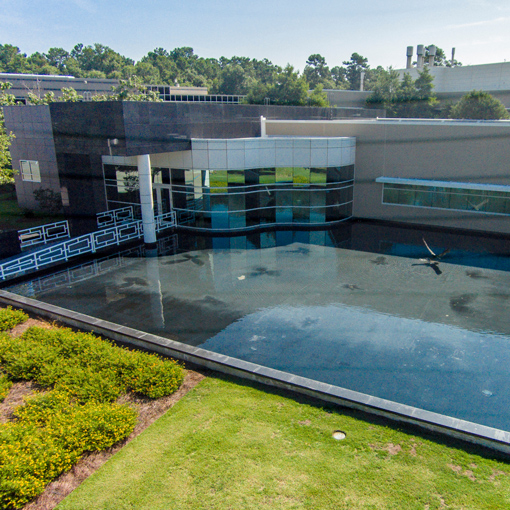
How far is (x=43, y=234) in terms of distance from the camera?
2081 centimetres

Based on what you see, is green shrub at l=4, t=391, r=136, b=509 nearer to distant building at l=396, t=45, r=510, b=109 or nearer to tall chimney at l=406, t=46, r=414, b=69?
distant building at l=396, t=45, r=510, b=109

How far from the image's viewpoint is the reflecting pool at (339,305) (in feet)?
33.5

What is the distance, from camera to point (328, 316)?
13289mm

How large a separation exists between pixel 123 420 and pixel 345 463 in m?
4.02

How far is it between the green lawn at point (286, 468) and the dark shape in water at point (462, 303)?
6.82 meters

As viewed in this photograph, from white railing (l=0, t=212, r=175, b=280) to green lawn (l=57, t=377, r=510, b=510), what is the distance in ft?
37.0

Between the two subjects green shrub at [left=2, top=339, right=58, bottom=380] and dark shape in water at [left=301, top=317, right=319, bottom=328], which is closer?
green shrub at [left=2, top=339, right=58, bottom=380]

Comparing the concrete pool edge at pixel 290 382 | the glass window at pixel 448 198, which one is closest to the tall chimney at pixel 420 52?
the glass window at pixel 448 198

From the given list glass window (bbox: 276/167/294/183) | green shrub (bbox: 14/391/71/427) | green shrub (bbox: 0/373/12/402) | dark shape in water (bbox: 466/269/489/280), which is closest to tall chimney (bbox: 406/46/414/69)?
glass window (bbox: 276/167/294/183)

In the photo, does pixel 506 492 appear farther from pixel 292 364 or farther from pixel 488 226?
pixel 488 226

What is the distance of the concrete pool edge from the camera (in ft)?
25.6

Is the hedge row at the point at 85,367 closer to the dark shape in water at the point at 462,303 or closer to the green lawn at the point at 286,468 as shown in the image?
the green lawn at the point at 286,468

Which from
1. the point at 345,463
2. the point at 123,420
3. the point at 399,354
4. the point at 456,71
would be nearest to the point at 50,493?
the point at 123,420

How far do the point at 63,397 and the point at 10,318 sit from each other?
501cm
